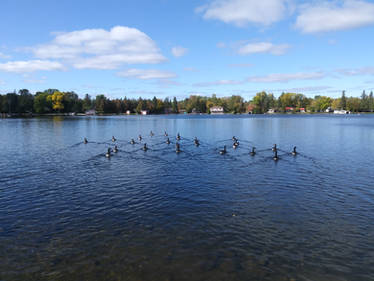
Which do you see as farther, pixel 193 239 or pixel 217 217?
pixel 217 217

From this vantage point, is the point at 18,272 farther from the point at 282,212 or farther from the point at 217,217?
the point at 282,212

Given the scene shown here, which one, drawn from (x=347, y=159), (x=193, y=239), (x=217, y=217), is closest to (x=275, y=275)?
(x=193, y=239)

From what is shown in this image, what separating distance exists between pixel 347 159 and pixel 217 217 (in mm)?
25407

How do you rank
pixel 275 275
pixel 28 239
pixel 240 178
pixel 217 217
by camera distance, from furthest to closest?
pixel 240 178 < pixel 217 217 < pixel 28 239 < pixel 275 275

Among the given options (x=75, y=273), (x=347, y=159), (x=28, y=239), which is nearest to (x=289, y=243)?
(x=75, y=273)

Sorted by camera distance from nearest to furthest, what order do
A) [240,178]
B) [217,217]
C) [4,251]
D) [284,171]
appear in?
[4,251] < [217,217] < [240,178] < [284,171]

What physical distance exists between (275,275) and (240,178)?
45.4ft

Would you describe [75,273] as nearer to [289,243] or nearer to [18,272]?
[18,272]

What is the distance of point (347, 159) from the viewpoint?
3334cm

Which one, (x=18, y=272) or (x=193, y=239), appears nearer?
(x=18, y=272)

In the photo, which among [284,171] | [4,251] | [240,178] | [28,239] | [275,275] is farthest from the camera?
[284,171]

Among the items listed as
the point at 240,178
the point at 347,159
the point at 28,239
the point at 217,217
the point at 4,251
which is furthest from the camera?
the point at 347,159

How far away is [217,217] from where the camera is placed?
15820mm

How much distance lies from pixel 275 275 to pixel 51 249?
9.96 metres
